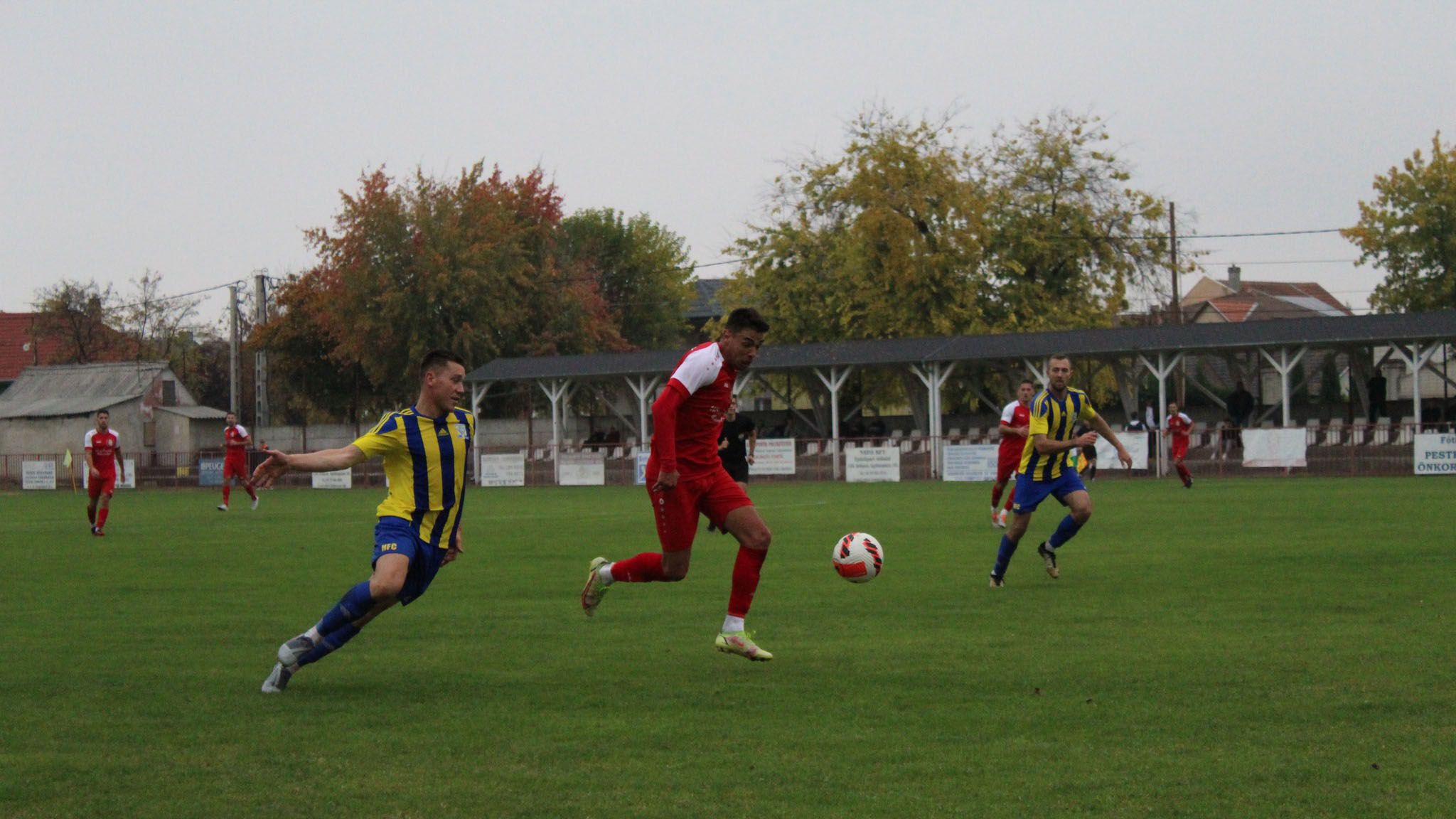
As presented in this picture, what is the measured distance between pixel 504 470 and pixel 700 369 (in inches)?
1431

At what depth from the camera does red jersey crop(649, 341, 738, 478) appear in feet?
28.1

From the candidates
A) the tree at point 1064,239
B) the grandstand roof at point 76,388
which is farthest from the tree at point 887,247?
the grandstand roof at point 76,388

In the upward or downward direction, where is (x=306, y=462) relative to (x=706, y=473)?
upward

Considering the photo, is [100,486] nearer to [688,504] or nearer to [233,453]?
[233,453]

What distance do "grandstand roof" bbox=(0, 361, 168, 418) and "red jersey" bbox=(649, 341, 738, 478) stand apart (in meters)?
57.1

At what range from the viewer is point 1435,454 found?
34.1m

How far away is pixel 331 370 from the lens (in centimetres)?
6562

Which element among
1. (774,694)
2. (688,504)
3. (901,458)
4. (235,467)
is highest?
(688,504)

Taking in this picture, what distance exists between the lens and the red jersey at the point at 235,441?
3147 centimetres

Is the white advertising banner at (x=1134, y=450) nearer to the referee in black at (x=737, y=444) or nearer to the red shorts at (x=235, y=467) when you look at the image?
the referee in black at (x=737, y=444)

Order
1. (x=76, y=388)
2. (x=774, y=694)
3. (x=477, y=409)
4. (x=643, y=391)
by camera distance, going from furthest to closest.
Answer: (x=76, y=388)
(x=477, y=409)
(x=643, y=391)
(x=774, y=694)

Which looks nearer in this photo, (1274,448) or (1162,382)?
(1274,448)

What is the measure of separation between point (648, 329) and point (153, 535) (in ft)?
196

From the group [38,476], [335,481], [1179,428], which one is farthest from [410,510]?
[38,476]
